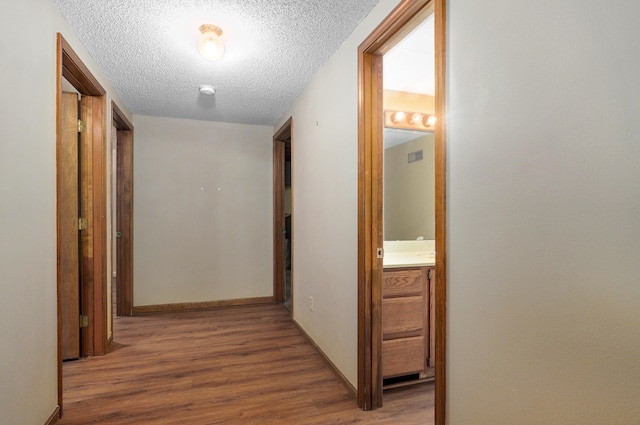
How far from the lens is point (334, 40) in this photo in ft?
7.24

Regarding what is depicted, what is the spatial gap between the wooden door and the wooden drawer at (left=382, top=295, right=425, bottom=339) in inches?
93.5

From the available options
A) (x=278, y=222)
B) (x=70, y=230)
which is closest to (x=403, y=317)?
(x=278, y=222)

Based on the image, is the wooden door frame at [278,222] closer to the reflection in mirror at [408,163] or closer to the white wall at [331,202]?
the white wall at [331,202]

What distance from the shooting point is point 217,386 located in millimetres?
2207

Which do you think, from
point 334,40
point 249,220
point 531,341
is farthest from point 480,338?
point 249,220

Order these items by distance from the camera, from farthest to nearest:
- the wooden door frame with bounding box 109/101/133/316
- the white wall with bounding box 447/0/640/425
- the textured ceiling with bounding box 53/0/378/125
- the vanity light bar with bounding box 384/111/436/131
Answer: the wooden door frame with bounding box 109/101/133/316, the vanity light bar with bounding box 384/111/436/131, the textured ceiling with bounding box 53/0/378/125, the white wall with bounding box 447/0/640/425

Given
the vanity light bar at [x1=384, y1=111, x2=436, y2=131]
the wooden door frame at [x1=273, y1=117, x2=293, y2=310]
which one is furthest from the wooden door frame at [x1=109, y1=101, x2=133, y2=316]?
the vanity light bar at [x1=384, y1=111, x2=436, y2=131]

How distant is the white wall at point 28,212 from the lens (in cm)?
136

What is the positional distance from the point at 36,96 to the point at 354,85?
66.6 inches

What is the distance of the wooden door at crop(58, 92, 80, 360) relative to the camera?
2527mm

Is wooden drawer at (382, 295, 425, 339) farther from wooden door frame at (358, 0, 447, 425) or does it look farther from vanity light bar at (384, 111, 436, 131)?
vanity light bar at (384, 111, 436, 131)

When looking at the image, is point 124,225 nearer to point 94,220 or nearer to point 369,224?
point 94,220

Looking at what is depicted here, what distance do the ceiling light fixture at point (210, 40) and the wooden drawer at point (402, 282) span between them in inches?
69.8

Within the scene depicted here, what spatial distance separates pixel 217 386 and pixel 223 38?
231 centimetres
